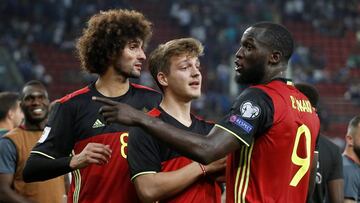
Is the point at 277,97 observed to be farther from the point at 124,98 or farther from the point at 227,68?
the point at 227,68

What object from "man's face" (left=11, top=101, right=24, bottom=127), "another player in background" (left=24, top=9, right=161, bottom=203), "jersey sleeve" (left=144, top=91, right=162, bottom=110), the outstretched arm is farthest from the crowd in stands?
the outstretched arm

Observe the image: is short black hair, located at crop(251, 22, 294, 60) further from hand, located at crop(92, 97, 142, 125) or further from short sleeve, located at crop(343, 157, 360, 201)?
short sleeve, located at crop(343, 157, 360, 201)

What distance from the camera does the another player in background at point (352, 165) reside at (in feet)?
25.5

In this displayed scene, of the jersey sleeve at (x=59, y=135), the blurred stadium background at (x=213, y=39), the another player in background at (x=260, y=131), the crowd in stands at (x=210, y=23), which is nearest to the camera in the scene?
the another player in background at (x=260, y=131)

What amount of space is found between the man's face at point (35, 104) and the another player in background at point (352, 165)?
2.93 m

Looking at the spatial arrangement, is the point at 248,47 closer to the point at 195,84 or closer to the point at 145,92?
the point at 195,84

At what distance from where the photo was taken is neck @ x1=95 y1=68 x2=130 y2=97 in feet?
18.3

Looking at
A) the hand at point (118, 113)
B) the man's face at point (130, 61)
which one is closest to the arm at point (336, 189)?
the man's face at point (130, 61)

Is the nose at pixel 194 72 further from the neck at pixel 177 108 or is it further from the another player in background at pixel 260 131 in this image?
the another player in background at pixel 260 131

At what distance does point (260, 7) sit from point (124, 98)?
24770mm

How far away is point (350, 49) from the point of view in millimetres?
29391

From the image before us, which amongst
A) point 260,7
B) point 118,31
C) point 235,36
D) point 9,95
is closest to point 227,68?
point 235,36

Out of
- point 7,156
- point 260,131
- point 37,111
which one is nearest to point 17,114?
point 37,111

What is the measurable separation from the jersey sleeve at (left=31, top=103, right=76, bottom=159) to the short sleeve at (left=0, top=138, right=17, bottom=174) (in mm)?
1691
